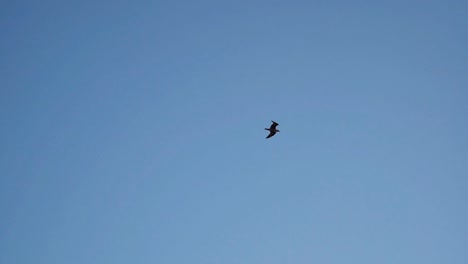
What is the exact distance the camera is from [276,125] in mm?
84438
